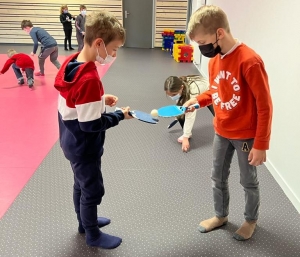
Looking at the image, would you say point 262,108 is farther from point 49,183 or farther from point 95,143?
point 49,183

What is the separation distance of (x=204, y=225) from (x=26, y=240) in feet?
4.02

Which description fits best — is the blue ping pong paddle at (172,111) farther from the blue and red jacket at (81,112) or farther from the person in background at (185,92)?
the person in background at (185,92)

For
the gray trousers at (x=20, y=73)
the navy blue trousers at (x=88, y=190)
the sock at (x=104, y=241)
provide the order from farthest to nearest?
the gray trousers at (x=20, y=73)
the sock at (x=104, y=241)
the navy blue trousers at (x=88, y=190)

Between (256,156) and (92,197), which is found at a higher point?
(256,156)

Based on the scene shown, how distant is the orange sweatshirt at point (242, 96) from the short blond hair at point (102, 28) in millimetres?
622

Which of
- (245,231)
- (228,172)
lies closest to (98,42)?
(228,172)

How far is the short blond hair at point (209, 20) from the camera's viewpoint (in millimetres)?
1629

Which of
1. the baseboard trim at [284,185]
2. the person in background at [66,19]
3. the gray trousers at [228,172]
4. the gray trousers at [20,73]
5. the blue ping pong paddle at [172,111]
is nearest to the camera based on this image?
the gray trousers at [228,172]

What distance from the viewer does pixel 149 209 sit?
2.41 m

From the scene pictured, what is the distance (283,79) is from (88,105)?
1.93 metres

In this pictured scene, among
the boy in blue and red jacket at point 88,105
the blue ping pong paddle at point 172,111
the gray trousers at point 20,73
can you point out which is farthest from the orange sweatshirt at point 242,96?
the gray trousers at point 20,73

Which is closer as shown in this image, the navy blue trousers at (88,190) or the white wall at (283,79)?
the navy blue trousers at (88,190)

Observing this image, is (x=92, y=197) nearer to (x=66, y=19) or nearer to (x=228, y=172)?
(x=228, y=172)

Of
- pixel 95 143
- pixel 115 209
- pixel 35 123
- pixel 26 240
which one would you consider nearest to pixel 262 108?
pixel 95 143
